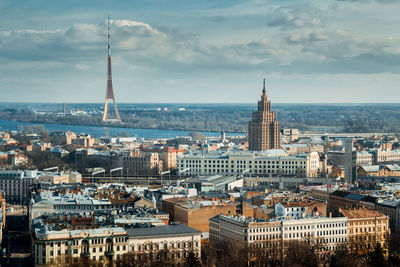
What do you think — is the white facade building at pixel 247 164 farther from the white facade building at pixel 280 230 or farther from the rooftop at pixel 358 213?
the white facade building at pixel 280 230

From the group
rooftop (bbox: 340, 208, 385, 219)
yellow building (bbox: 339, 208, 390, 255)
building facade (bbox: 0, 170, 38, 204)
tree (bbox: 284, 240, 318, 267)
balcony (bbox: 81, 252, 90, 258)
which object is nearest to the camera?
balcony (bbox: 81, 252, 90, 258)

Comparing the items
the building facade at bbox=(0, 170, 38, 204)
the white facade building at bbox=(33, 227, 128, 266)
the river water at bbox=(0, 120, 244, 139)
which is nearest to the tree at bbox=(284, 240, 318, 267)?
the white facade building at bbox=(33, 227, 128, 266)

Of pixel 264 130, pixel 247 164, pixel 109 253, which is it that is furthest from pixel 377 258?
pixel 264 130

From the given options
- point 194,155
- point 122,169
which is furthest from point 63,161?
point 194,155

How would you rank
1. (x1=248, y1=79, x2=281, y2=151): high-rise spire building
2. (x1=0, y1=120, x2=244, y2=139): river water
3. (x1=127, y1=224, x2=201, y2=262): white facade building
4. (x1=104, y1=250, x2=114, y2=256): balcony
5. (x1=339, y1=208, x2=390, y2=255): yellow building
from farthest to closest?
(x1=0, y1=120, x2=244, y2=139): river water
(x1=248, y1=79, x2=281, y2=151): high-rise spire building
(x1=339, y1=208, x2=390, y2=255): yellow building
(x1=127, y1=224, x2=201, y2=262): white facade building
(x1=104, y1=250, x2=114, y2=256): balcony

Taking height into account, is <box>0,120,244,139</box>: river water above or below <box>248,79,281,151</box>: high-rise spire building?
below

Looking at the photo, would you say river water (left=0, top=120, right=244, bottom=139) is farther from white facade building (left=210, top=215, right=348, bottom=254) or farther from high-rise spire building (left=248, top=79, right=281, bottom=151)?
white facade building (left=210, top=215, right=348, bottom=254)

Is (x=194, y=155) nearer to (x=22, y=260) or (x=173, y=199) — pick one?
(x=173, y=199)
